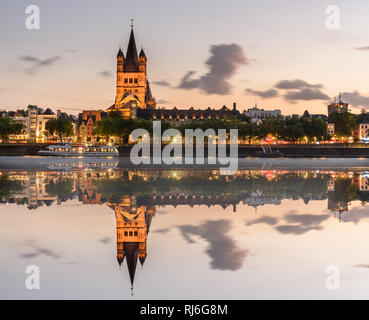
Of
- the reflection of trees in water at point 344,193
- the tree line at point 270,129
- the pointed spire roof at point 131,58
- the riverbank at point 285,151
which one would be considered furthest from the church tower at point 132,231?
the pointed spire roof at point 131,58

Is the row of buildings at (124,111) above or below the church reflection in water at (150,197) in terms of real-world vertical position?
above

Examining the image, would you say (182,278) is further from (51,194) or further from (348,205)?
(51,194)

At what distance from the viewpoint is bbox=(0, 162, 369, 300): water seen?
330 inches

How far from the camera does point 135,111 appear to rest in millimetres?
164125

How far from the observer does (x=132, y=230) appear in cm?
1316

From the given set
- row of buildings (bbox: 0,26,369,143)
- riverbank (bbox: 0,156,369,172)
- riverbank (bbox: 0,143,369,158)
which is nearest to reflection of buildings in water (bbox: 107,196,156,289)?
riverbank (bbox: 0,156,369,172)

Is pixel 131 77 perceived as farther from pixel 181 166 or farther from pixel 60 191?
pixel 60 191

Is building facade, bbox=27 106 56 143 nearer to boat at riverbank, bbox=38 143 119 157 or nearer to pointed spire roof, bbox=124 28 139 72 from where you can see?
pointed spire roof, bbox=124 28 139 72

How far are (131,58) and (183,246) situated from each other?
163 metres

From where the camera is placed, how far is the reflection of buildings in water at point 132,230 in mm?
10227

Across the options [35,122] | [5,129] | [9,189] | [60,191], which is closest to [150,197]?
[60,191]

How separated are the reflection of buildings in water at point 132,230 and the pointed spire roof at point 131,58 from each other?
509 ft

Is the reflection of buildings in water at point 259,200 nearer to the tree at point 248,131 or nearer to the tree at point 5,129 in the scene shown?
the tree at point 248,131
